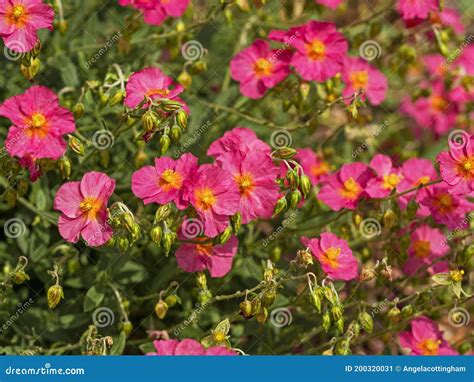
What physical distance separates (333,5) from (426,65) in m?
1.99

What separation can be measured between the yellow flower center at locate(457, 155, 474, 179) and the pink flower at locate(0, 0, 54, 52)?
5.99 ft

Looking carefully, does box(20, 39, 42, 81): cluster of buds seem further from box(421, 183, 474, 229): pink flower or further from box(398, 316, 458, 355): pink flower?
box(398, 316, 458, 355): pink flower

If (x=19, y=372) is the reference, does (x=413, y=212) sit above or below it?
above

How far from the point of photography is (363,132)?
4.58 m

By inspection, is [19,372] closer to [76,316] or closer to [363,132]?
[76,316]

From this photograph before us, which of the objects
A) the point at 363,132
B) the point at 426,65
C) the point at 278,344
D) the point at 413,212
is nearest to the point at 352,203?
the point at 413,212

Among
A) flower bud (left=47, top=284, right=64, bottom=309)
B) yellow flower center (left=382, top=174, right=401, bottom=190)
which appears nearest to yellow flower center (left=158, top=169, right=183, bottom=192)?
flower bud (left=47, top=284, right=64, bottom=309)

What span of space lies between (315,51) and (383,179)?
27.5 inches

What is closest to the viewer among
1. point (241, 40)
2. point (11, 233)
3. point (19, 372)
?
point (19, 372)

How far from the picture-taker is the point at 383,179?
12.0 ft

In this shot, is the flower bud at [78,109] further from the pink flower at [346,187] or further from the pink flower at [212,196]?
the pink flower at [346,187]

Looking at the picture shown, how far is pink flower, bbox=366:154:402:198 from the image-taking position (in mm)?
3533

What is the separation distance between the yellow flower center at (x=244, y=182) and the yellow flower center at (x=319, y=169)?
1.04m

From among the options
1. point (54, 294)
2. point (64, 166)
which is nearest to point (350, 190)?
point (64, 166)
